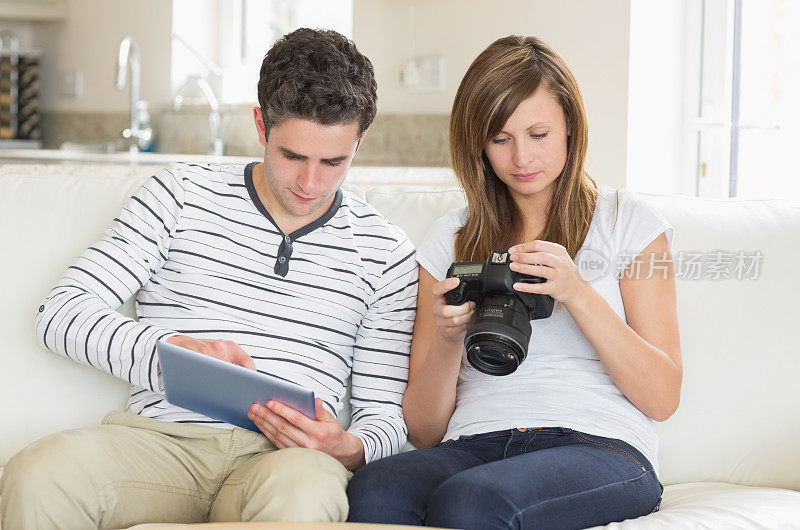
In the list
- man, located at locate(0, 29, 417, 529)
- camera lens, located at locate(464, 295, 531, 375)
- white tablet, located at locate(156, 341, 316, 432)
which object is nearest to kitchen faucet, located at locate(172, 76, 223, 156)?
man, located at locate(0, 29, 417, 529)

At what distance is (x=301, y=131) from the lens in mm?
1423

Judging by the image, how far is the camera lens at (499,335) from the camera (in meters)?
1.20

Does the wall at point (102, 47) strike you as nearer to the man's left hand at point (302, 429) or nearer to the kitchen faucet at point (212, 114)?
the kitchen faucet at point (212, 114)

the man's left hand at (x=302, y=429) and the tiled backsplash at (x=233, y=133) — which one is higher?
the tiled backsplash at (x=233, y=133)

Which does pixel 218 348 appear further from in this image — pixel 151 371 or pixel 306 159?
pixel 306 159

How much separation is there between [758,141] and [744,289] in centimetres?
120

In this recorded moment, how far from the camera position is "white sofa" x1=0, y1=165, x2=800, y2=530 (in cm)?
157

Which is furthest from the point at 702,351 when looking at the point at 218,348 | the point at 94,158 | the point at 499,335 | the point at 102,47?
the point at 102,47

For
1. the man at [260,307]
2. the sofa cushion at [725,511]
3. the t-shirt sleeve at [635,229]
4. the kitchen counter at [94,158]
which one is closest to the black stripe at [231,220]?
the man at [260,307]

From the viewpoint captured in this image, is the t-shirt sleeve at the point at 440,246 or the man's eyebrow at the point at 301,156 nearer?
the man's eyebrow at the point at 301,156

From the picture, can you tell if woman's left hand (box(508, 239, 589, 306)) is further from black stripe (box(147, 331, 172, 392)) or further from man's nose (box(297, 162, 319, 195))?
black stripe (box(147, 331, 172, 392))

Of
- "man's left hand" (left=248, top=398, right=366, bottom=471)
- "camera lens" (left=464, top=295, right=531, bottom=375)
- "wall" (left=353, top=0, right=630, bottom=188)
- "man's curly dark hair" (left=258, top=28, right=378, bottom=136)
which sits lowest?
"man's left hand" (left=248, top=398, right=366, bottom=471)

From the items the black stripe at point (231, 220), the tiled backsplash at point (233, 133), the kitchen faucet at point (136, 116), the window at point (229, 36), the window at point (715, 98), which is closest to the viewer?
the black stripe at point (231, 220)

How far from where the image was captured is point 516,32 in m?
2.85
